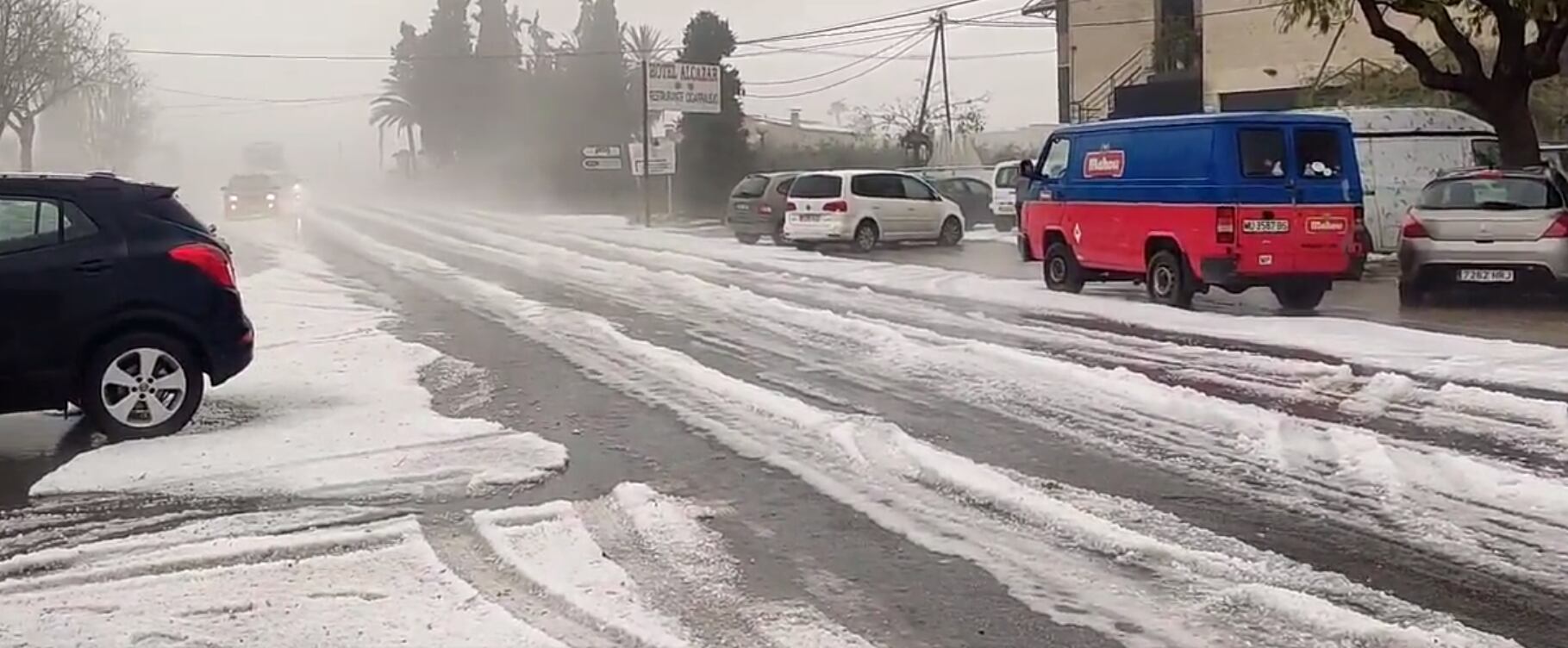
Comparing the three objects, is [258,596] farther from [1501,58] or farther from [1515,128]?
[1501,58]

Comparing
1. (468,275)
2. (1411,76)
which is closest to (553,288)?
(468,275)

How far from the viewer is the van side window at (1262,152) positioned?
15195mm

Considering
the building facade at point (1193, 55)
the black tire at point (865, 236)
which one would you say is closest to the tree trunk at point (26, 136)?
the building facade at point (1193, 55)

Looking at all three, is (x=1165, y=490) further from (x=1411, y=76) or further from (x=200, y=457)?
(x=1411, y=76)

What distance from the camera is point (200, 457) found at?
27.7 ft

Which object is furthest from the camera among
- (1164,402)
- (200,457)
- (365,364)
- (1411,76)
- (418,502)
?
(1411,76)

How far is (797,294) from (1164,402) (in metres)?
9.10

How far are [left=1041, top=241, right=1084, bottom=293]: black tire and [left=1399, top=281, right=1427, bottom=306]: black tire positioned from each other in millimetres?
3486

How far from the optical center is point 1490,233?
51.2ft

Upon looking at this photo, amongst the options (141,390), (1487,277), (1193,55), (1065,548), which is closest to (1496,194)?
(1487,277)

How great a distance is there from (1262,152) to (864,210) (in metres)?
13.2

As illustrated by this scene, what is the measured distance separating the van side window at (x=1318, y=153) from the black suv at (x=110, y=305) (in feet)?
34.5

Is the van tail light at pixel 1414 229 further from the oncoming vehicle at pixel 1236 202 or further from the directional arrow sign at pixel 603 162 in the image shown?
the directional arrow sign at pixel 603 162

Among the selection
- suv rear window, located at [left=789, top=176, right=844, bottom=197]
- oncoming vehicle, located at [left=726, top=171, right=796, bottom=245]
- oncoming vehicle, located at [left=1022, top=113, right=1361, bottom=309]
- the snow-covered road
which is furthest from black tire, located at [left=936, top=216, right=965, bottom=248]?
the snow-covered road
